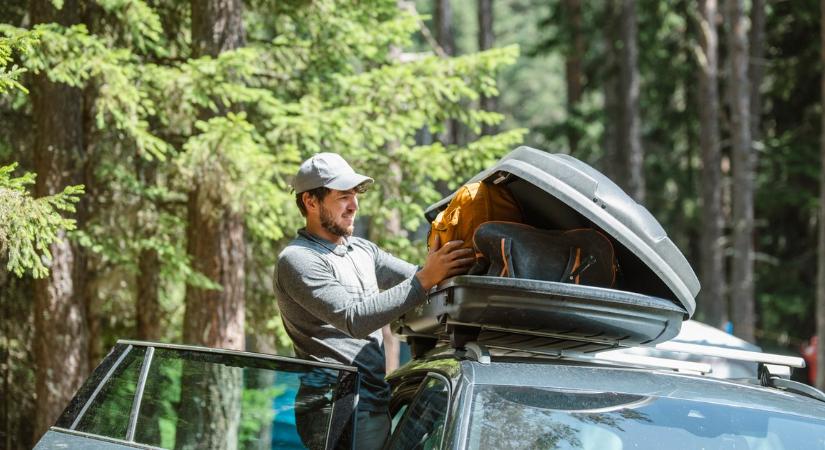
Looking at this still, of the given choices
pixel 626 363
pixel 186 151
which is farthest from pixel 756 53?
pixel 626 363

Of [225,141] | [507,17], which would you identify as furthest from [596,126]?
[225,141]

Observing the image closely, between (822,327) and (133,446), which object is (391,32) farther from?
(822,327)

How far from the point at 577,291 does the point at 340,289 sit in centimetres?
110

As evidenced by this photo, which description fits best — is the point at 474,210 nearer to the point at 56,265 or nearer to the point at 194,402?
the point at 194,402

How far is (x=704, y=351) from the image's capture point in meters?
4.52

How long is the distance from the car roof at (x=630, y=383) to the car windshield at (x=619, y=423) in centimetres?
4

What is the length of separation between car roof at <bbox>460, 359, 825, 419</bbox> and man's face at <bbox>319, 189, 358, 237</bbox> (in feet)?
3.57

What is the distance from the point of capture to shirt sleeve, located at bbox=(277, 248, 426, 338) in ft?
13.6

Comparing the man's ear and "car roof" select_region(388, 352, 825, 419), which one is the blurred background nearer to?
the man's ear

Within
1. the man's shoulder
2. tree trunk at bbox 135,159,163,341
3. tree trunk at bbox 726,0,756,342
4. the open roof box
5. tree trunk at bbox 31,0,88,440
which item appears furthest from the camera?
tree trunk at bbox 726,0,756,342

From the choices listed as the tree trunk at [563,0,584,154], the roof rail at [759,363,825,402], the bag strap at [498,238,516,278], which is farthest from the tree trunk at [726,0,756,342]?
the bag strap at [498,238,516,278]

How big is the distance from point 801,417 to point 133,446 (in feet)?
8.38

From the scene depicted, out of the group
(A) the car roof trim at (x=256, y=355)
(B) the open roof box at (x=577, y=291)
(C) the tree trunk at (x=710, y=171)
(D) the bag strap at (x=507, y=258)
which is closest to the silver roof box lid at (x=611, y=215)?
(B) the open roof box at (x=577, y=291)

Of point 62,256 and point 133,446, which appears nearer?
point 133,446
